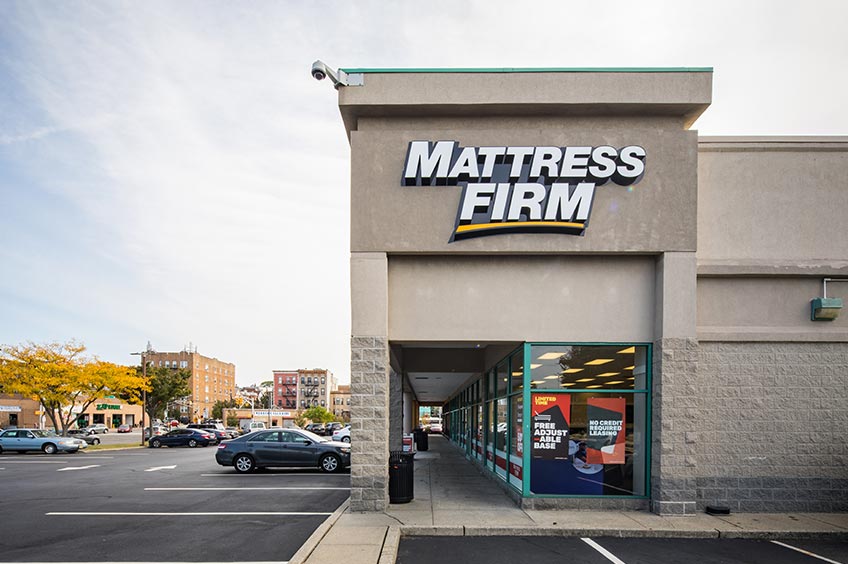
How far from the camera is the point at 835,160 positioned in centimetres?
1203

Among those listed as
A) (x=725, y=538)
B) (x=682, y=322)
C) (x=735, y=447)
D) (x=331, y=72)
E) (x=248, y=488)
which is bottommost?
(x=248, y=488)

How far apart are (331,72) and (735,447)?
10.9 meters

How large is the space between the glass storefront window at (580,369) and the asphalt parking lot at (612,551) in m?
3.03

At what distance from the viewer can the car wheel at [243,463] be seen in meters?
20.2

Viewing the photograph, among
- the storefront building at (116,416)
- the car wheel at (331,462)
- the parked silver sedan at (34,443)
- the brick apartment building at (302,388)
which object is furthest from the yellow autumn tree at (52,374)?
the brick apartment building at (302,388)

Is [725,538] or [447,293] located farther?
[447,293]

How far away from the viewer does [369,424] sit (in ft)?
37.7

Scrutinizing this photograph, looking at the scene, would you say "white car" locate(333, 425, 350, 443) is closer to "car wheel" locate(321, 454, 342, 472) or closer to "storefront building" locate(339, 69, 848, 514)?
"car wheel" locate(321, 454, 342, 472)

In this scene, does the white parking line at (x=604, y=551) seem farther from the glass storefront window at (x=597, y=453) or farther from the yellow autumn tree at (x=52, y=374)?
the yellow autumn tree at (x=52, y=374)

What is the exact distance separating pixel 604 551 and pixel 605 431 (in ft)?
10.2

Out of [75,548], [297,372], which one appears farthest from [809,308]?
[297,372]

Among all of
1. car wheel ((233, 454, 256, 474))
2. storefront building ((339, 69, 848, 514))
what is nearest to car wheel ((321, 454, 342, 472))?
car wheel ((233, 454, 256, 474))

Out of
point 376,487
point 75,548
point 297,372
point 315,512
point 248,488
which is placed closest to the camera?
point 75,548

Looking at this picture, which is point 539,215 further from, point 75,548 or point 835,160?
point 75,548
